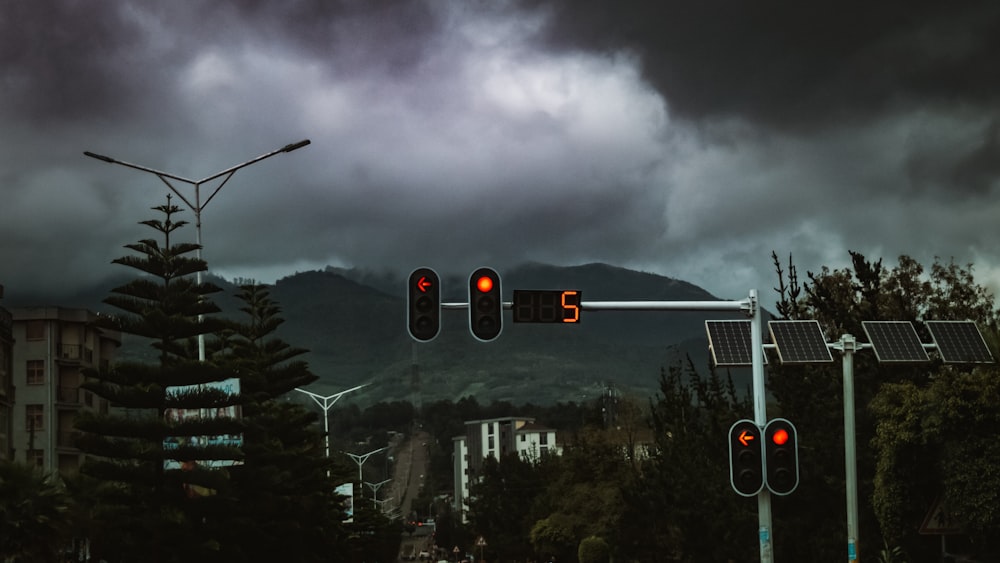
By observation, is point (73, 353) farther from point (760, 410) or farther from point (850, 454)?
point (760, 410)

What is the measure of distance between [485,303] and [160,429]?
2240cm

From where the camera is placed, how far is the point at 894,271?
56.8 m

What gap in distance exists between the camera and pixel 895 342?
30.4 meters

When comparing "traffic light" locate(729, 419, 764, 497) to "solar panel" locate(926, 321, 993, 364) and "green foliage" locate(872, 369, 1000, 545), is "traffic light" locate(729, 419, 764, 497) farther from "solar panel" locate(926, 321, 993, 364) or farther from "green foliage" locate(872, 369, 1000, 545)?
"solar panel" locate(926, 321, 993, 364)

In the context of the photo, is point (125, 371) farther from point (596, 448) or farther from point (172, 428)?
point (596, 448)

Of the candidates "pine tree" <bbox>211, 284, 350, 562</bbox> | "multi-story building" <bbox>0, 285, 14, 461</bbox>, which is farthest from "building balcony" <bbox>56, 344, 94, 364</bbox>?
"pine tree" <bbox>211, 284, 350, 562</bbox>

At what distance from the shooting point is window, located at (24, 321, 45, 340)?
276 feet

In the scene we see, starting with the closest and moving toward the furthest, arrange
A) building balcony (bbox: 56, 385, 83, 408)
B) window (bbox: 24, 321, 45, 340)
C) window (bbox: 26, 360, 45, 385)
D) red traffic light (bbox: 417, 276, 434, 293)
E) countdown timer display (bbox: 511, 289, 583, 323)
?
1. red traffic light (bbox: 417, 276, 434, 293)
2. countdown timer display (bbox: 511, 289, 583, 323)
3. window (bbox: 26, 360, 45, 385)
4. window (bbox: 24, 321, 45, 340)
5. building balcony (bbox: 56, 385, 83, 408)

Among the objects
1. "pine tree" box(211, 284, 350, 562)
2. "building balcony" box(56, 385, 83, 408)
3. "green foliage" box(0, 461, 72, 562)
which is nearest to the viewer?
"green foliage" box(0, 461, 72, 562)

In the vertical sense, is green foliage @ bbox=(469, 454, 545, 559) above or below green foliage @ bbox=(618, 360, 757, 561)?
below

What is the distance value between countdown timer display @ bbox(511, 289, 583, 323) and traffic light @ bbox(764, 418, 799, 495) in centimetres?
360

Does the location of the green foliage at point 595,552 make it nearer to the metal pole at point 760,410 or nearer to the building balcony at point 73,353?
the building balcony at point 73,353

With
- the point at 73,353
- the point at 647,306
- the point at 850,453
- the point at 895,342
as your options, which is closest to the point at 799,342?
the point at 895,342

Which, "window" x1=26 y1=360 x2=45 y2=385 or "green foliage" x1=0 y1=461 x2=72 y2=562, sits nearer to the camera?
"green foliage" x1=0 y1=461 x2=72 y2=562
